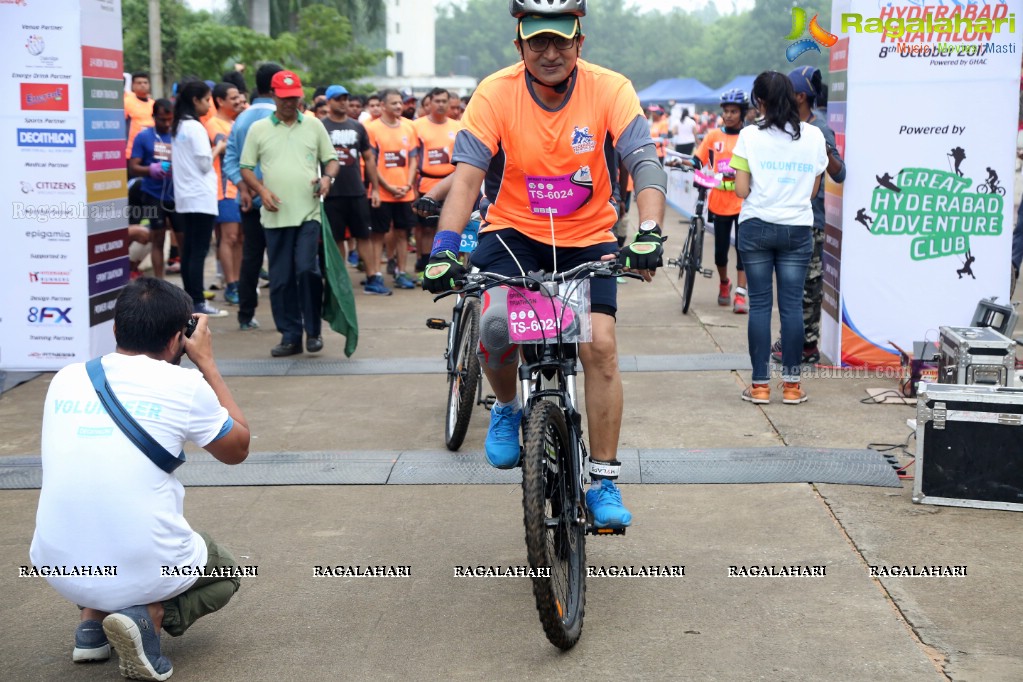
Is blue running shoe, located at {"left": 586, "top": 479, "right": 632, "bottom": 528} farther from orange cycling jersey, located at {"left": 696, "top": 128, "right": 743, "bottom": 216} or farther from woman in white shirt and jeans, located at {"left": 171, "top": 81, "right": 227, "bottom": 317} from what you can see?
woman in white shirt and jeans, located at {"left": 171, "top": 81, "right": 227, "bottom": 317}

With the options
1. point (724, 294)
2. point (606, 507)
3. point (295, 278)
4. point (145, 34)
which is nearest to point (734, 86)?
point (145, 34)

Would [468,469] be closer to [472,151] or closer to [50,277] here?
[472,151]

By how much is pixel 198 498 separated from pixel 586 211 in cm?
236

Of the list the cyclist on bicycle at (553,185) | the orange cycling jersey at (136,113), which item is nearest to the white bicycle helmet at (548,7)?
the cyclist on bicycle at (553,185)

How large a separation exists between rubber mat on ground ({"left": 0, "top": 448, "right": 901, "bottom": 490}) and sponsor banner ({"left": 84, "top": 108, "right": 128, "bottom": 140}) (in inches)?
111

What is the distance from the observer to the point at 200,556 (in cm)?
396

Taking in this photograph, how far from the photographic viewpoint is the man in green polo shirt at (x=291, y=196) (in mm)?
9133

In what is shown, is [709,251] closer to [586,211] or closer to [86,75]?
[86,75]

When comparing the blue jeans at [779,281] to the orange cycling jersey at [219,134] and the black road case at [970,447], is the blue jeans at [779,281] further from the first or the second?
the orange cycling jersey at [219,134]

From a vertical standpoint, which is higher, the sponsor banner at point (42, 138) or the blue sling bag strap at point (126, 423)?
the sponsor banner at point (42, 138)

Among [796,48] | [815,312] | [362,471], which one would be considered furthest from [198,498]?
[796,48]

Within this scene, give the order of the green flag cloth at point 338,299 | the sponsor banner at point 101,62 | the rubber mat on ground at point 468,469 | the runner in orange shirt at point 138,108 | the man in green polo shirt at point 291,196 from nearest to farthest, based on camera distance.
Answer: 1. the rubber mat on ground at point 468,469
2. the sponsor banner at point 101,62
3. the green flag cloth at point 338,299
4. the man in green polo shirt at point 291,196
5. the runner in orange shirt at point 138,108

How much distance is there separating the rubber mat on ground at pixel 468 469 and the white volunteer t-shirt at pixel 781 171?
1627mm

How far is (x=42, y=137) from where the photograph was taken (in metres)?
8.32
